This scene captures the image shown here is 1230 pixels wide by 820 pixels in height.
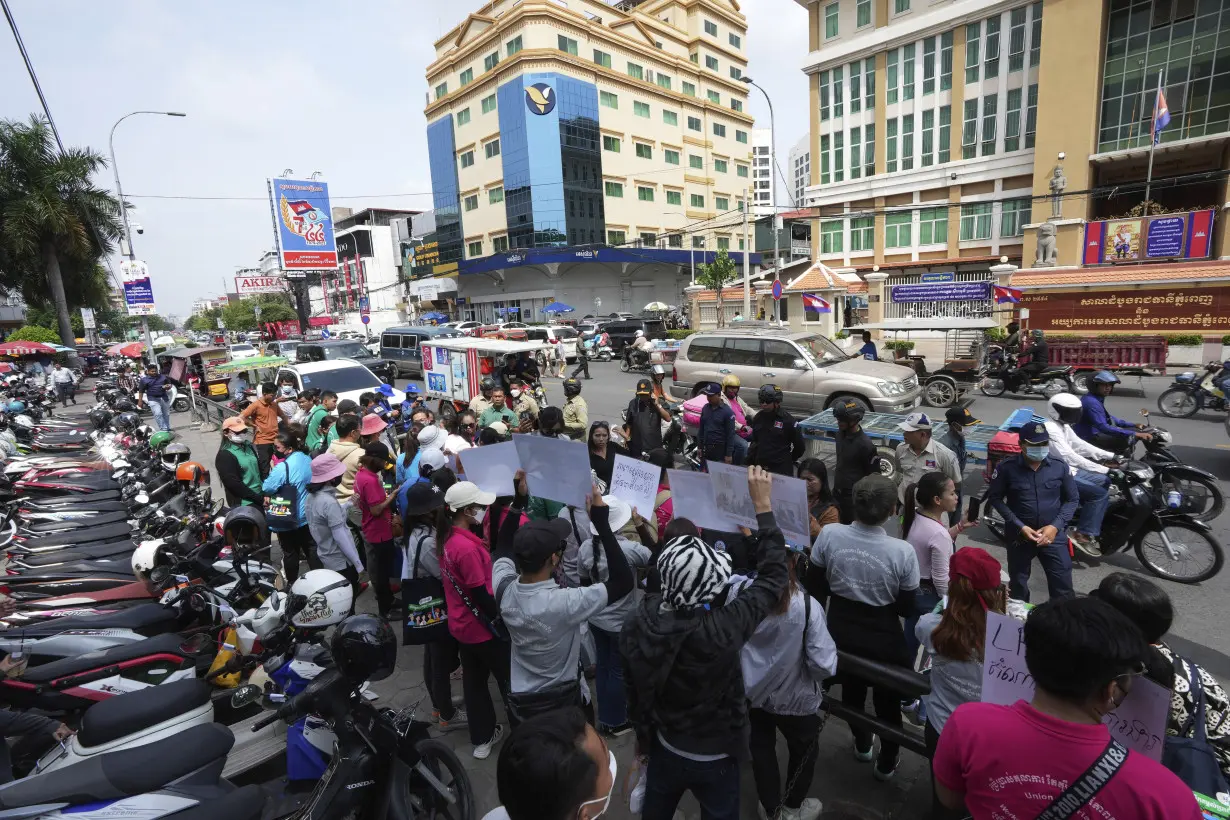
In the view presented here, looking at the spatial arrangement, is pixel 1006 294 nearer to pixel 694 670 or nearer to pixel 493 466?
pixel 493 466

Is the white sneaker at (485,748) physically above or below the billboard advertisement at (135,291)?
below

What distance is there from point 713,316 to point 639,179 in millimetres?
24939

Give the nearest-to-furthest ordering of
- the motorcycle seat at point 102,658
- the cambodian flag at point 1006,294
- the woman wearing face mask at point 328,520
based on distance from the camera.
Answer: the motorcycle seat at point 102,658 < the woman wearing face mask at point 328,520 < the cambodian flag at point 1006,294

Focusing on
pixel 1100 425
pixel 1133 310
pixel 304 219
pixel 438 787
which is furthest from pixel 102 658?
pixel 304 219

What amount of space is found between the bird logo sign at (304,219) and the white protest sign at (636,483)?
32.9m

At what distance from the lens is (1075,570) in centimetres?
575

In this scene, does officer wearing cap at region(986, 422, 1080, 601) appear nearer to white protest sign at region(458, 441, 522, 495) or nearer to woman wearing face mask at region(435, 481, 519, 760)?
white protest sign at region(458, 441, 522, 495)

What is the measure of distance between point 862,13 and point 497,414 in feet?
125

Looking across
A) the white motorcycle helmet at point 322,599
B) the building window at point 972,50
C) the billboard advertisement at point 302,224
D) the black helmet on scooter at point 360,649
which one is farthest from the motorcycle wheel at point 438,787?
the building window at point 972,50

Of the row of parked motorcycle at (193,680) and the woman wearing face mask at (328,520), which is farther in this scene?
the woman wearing face mask at (328,520)

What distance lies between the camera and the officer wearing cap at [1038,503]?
14.1 ft

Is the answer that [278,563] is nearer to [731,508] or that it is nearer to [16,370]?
[731,508]

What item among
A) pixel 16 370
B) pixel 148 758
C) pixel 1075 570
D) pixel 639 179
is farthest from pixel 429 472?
pixel 639 179

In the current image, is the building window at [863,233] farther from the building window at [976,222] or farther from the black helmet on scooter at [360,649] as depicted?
the black helmet on scooter at [360,649]
